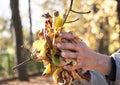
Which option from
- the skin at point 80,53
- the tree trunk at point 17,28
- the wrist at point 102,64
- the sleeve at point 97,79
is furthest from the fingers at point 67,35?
the tree trunk at point 17,28

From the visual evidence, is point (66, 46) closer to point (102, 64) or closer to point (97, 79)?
point (102, 64)

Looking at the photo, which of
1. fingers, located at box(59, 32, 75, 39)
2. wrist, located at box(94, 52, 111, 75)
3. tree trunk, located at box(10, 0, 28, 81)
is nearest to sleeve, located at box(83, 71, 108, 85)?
wrist, located at box(94, 52, 111, 75)

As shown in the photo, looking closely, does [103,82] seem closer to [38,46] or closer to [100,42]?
[38,46]

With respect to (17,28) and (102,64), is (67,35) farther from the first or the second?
(17,28)

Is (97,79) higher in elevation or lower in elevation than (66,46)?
lower

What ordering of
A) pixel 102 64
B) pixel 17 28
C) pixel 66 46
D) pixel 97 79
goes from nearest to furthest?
pixel 66 46 → pixel 102 64 → pixel 97 79 → pixel 17 28

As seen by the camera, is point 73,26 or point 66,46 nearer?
point 66,46

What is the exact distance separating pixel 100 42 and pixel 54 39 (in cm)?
2109

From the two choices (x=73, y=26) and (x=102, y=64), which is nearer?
(x=102, y=64)

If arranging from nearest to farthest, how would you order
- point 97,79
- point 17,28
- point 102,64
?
1. point 102,64
2. point 97,79
3. point 17,28

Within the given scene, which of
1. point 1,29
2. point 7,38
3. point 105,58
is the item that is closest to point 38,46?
point 105,58

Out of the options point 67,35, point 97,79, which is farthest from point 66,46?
point 97,79

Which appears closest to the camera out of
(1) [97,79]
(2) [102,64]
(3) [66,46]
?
(3) [66,46]

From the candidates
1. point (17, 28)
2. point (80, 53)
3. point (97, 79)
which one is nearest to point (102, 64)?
point (97, 79)
